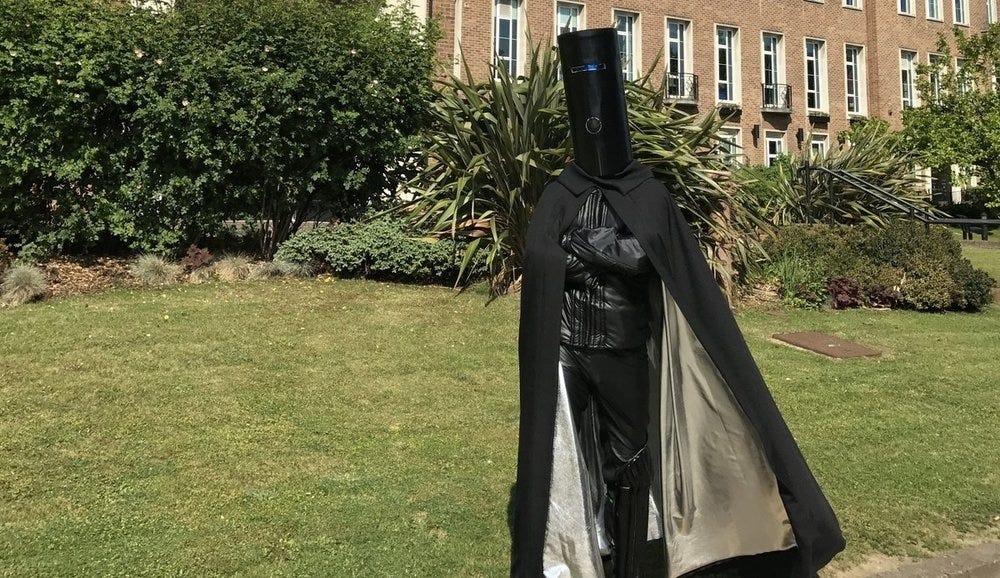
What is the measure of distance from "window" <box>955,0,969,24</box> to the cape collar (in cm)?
3825

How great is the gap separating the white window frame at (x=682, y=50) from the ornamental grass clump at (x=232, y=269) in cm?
2072

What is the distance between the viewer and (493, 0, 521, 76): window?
22.4m

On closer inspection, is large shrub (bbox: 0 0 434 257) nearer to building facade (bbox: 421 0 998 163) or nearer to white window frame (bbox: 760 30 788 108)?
building facade (bbox: 421 0 998 163)

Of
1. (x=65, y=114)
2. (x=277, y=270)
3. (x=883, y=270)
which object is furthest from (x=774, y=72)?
(x=65, y=114)

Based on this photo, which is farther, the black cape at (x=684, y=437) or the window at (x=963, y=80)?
the window at (x=963, y=80)

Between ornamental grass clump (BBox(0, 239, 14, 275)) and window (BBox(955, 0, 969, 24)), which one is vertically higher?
window (BBox(955, 0, 969, 24))

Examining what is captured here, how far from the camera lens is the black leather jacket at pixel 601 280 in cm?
259

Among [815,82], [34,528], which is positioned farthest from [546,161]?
[815,82]

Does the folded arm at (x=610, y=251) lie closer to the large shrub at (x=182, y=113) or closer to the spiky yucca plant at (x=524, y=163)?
the spiky yucca plant at (x=524, y=163)

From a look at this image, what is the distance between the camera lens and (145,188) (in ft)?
28.6

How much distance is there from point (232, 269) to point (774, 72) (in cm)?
2565

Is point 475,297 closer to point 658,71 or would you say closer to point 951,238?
point 951,238

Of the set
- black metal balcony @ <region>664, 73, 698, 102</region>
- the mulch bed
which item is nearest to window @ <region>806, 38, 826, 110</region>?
black metal balcony @ <region>664, 73, 698, 102</region>

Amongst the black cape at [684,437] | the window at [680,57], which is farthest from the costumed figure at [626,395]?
the window at [680,57]
